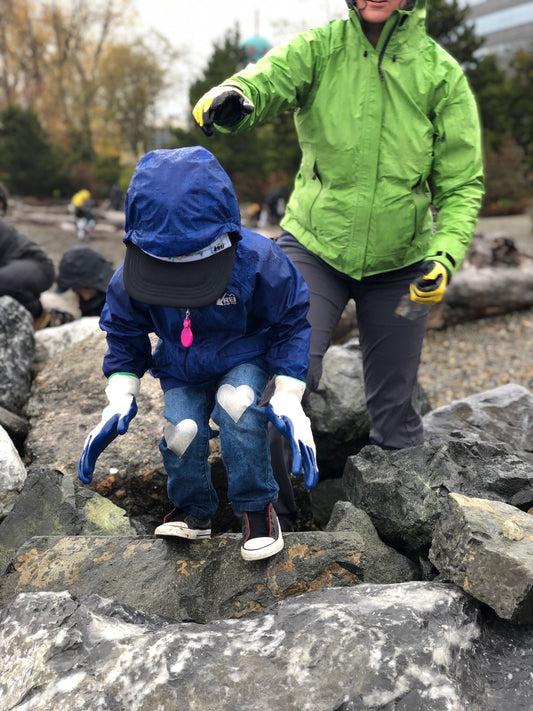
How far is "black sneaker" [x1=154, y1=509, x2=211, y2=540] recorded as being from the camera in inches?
83.5

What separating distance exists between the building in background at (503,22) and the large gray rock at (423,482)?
1693 inches

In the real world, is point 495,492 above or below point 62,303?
above

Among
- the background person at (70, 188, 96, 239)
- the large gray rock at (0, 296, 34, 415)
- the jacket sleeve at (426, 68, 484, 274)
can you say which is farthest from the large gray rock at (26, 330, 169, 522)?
the background person at (70, 188, 96, 239)

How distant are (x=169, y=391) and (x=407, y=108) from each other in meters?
1.36

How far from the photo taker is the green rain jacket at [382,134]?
95.1 inches

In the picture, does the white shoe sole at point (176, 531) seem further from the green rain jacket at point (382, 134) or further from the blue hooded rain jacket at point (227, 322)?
the green rain jacket at point (382, 134)

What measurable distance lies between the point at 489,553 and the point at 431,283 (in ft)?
3.21

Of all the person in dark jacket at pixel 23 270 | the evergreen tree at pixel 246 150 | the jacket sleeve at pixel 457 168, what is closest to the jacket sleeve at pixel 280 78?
the jacket sleeve at pixel 457 168

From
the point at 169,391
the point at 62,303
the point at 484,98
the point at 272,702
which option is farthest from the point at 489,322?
the point at 484,98

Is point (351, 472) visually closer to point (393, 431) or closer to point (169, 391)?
point (393, 431)

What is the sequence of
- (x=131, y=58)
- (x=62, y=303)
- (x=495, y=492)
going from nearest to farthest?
(x=495, y=492) → (x=62, y=303) → (x=131, y=58)

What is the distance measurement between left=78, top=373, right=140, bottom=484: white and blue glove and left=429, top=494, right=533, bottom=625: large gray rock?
97 centimetres

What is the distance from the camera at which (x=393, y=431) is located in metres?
2.83

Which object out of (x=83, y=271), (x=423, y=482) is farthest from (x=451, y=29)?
(x=423, y=482)
